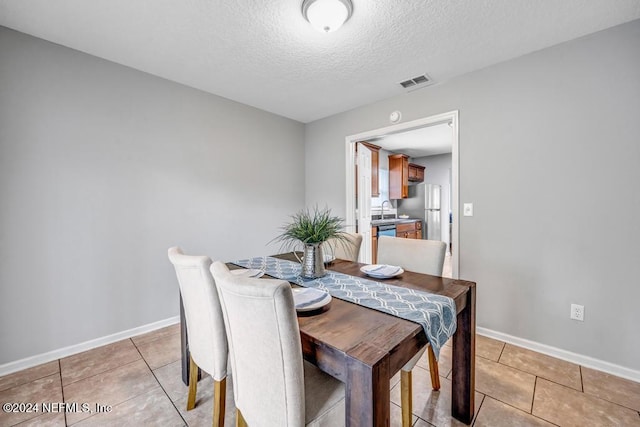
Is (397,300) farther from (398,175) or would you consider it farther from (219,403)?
(398,175)

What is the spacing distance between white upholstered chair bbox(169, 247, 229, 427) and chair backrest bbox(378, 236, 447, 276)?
48.7 inches

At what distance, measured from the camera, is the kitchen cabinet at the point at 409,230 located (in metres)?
4.84

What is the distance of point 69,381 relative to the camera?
172cm

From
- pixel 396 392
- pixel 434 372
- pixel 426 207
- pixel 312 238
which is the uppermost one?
pixel 426 207

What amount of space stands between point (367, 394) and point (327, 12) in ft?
6.07

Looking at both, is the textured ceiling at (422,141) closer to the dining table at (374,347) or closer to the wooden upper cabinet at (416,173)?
the wooden upper cabinet at (416,173)

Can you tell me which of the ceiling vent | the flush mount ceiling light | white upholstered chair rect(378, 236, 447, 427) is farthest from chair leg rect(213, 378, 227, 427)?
the ceiling vent

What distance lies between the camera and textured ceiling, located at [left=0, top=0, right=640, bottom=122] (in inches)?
63.0

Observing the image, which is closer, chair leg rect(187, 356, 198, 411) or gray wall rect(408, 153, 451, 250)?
chair leg rect(187, 356, 198, 411)

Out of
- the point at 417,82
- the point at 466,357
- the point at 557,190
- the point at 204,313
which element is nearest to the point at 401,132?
the point at 417,82

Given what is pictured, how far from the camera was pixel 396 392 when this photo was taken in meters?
1.60

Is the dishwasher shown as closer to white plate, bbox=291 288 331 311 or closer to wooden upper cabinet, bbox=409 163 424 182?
wooden upper cabinet, bbox=409 163 424 182

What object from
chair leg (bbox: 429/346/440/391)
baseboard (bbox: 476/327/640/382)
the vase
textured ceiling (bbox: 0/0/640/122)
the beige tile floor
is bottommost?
the beige tile floor

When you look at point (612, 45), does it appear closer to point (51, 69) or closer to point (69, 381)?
point (51, 69)
